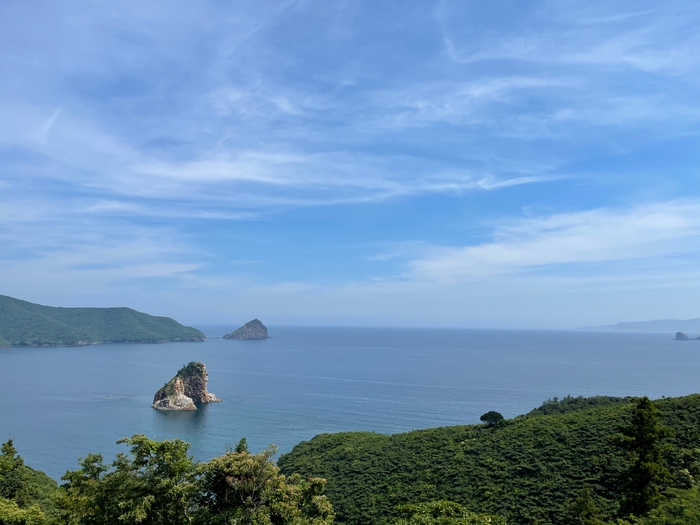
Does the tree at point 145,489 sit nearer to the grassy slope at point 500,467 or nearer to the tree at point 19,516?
the tree at point 19,516

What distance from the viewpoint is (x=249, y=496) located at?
50.1 ft

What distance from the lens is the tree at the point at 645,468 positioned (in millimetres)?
19234

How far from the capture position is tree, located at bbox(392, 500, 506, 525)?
47.8 feet

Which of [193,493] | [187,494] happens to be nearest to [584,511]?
[193,493]

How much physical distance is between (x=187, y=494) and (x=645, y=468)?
778 inches

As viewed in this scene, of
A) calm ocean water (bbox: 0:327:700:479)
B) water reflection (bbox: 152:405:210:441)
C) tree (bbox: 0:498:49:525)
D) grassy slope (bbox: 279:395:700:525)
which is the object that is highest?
tree (bbox: 0:498:49:525)

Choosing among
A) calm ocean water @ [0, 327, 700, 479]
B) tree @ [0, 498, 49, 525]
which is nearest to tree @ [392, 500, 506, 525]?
tree @ [0, 498, 49, 525]

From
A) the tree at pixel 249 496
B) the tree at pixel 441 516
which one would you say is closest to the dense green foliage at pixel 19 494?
the tree at pixel 249 496

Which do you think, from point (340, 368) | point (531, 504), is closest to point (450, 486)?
point (531, 504)

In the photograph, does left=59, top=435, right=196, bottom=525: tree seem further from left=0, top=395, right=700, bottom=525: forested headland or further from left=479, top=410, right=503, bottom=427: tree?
left=479, top=410, right=503, bottom=427: tree

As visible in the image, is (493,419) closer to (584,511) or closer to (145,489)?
(584,511)

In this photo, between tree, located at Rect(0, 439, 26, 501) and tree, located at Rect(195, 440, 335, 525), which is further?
tree, located at Rect(0, 439, 26, 501)

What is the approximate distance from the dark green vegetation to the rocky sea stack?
77.8 m

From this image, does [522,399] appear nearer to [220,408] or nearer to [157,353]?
[220,408]
